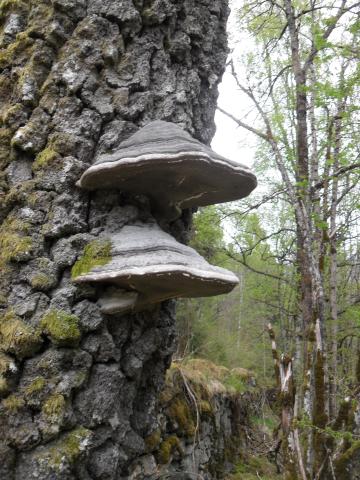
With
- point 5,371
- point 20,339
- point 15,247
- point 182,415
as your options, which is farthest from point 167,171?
point 182,415

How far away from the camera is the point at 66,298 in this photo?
5.58ft

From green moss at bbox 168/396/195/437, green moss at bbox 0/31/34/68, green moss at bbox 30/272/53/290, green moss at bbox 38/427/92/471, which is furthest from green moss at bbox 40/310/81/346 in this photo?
green moss at bbox 168/396/195/437

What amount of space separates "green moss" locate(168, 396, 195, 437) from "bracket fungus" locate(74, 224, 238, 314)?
10.0ft

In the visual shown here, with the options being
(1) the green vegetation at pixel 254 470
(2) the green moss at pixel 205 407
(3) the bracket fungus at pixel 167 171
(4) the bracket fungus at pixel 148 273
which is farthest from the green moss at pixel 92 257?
(1) the green vegetation at pixel 254 470

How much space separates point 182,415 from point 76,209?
349cm

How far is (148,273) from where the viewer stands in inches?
57.4

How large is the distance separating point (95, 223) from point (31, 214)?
288mm

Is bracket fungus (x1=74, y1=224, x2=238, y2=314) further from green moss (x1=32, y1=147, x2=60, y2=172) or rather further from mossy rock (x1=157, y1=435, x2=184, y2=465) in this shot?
mossy rock (x1=157, y1=435, x2=184, y2=465)

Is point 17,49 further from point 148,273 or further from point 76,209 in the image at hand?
point 148,273

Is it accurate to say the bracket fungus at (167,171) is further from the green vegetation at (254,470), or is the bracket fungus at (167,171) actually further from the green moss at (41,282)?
the green vegetation at (254,470)

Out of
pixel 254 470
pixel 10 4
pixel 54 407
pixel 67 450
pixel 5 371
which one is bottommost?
pixel 254 470

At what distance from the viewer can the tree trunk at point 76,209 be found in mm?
1567

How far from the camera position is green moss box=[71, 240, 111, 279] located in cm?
169

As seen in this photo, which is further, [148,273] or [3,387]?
[3,387]
